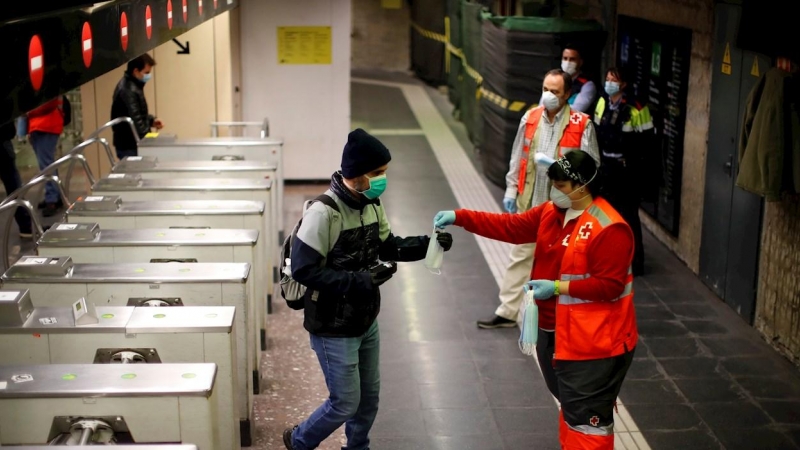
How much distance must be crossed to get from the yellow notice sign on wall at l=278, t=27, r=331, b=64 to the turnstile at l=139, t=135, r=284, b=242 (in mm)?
3356

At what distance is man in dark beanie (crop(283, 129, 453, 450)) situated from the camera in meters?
4.11

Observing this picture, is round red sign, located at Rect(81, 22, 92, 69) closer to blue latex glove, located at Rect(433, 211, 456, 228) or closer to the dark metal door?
blue latex glove, located at Rect(433, 211, 456, 228)

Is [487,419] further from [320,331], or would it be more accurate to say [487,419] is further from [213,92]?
[213,92]

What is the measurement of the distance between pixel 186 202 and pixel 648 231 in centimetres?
503

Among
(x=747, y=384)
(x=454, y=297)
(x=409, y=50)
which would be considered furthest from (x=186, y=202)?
(x=409, y=50)

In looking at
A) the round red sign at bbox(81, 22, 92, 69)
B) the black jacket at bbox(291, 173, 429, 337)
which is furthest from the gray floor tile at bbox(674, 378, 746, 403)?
the round red sign at bbox(81, 22, 92, 69)

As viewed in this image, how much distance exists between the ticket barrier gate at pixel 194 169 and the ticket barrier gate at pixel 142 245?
1.41m

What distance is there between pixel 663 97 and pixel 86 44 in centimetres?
629

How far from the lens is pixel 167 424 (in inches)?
129

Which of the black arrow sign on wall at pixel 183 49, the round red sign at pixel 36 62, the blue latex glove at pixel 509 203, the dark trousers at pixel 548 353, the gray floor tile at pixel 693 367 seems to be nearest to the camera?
the round red sign at pixel 36 62

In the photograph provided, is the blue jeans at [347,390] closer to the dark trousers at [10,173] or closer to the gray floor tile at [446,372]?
the gray floor tile at [446,372]

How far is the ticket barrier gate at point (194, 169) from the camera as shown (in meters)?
6.61

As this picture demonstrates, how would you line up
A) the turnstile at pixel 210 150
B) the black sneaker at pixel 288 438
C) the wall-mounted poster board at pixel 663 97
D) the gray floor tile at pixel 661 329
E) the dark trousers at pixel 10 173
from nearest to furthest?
the black sneaker at pixel 288 438 → the gray floor tile at pixel 661 329 → the turnstile at pixel 210 150 → the wall-mounted poster board at pixel 663 97 → the dark trousers at pixel 10 173

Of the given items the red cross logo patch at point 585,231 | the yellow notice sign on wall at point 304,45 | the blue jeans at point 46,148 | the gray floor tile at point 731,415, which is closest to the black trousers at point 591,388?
the red cross logo patch at point 585,231
